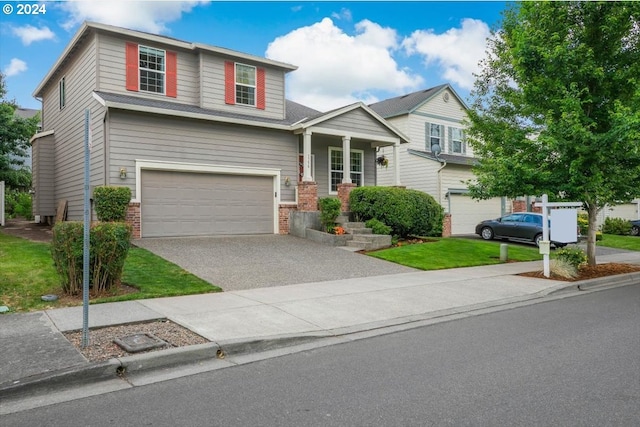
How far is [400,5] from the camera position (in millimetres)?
14367

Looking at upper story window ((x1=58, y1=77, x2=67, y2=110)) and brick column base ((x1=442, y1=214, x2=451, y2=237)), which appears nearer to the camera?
upper story window ((x1=58, y1=77, x2=67, y2=110))

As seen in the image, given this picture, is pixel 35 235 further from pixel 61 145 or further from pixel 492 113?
pixel 492 113

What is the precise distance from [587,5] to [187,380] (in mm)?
12284

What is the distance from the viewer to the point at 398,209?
16.3 meters

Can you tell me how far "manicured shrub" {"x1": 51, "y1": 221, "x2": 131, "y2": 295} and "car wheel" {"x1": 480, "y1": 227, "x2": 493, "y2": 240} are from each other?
57.0 feet

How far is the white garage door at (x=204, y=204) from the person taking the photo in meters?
14.8

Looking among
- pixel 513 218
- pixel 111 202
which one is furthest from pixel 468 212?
pixel 111 202

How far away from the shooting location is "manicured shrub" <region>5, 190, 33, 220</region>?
84.9 ft

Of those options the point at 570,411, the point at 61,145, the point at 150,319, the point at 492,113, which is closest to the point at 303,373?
the point at 570,411

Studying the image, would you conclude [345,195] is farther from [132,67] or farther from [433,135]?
[433,135]

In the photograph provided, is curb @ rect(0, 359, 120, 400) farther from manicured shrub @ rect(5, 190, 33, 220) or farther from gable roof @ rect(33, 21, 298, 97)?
manicured shrub @ rect(5, 190, 33, 220)

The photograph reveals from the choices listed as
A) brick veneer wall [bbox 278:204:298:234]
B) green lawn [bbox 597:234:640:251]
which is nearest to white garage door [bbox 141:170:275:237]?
brick veneer wall [bbox 278:204:298:234]

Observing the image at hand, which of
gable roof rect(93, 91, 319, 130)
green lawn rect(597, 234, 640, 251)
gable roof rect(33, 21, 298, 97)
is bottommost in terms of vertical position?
green lawn rect(597, 234, 640, 251)

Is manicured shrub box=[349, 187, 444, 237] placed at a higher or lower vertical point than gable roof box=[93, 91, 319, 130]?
lower
